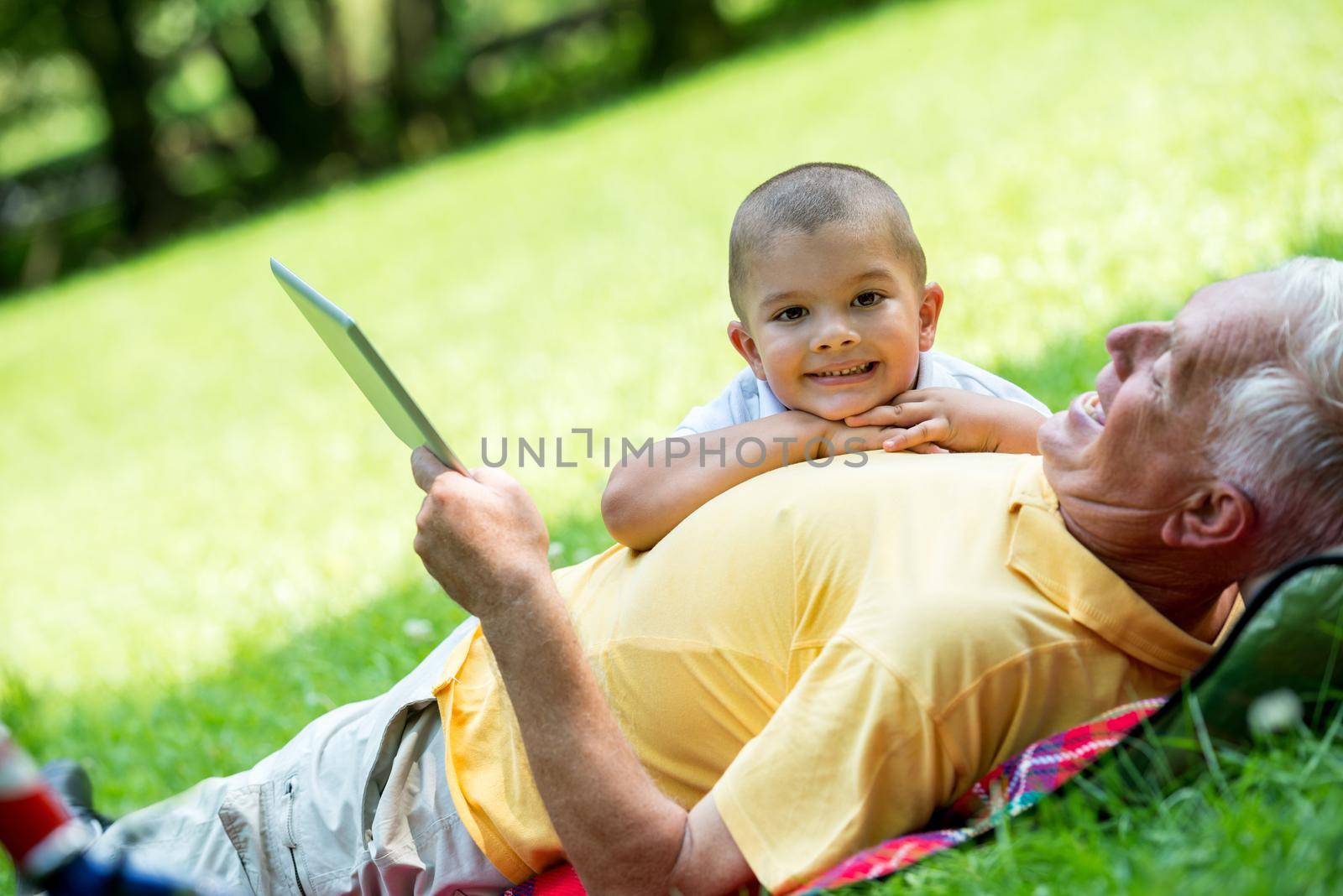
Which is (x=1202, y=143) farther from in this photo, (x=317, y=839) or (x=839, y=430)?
(x=317, y=839)

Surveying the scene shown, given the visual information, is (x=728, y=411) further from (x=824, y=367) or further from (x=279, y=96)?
(x=279, y=96)

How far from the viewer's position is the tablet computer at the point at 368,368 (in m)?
2.19

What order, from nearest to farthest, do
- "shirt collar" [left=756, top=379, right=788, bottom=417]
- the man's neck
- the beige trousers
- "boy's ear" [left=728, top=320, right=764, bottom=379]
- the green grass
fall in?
the man's neck, the beige trousers, "shirt collar" [left=756, top=379, right=788, bottom=417], "boy's ear" [left=728, top=320, right=764, bottom=379], the green grass

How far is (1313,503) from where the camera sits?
201 cm

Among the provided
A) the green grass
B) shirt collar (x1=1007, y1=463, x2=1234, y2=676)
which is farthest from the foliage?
shirt collar (x1=1007, y1=463, x2=1234, y2=676)

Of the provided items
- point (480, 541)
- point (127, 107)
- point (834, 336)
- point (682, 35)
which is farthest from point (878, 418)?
point (127, 107)

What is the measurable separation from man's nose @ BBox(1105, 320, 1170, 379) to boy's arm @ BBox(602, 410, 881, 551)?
558mm

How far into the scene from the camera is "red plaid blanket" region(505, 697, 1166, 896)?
197 cm

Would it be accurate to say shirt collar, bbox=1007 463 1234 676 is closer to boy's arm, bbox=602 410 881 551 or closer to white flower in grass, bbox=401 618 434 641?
boy's arm, bbox=602 410 881 551

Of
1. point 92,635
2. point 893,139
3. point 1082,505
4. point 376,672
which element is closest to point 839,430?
point 1082,505

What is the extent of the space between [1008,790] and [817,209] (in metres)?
1.22

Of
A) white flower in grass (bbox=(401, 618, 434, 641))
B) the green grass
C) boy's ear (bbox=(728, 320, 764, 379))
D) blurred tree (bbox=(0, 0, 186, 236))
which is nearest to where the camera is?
boy's ear (bbox=(728, 320, 764, 379))

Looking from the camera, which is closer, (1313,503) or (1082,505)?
(1313,503)

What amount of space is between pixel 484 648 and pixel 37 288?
20235 mm
